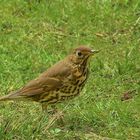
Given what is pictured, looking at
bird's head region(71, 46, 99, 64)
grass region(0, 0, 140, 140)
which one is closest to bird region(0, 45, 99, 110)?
bird's head region(71, 46, 99, 64)

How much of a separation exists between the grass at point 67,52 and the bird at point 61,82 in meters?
0.18

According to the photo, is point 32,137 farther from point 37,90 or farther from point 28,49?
point 28,49

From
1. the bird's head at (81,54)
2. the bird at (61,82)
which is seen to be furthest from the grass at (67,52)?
the bird's head at (81,54)

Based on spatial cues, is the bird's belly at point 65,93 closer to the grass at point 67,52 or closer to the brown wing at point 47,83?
the brown wing at point 47,83

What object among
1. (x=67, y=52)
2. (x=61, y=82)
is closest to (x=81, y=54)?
(x=61, y=82)

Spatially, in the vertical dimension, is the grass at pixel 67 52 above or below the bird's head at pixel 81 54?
below

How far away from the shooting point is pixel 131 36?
934cm

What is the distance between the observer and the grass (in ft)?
21.9

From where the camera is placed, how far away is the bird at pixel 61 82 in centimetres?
667

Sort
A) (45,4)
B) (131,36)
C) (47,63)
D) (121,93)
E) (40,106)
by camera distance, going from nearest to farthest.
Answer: (40,106), (121,93), (47,63), (131,36), (45,4)

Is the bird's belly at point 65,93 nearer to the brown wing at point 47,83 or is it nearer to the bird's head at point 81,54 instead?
the brown wing at point 47,83

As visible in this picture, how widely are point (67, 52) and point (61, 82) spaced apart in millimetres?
2204

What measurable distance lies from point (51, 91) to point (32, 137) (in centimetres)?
64

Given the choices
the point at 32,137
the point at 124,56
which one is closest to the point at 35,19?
the point at 124,56
